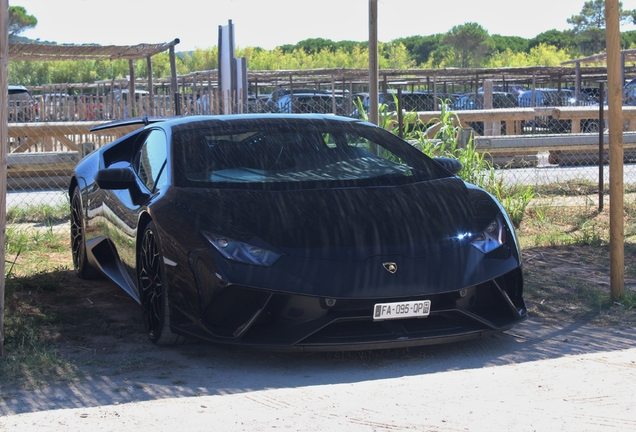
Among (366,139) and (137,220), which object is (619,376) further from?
(137,220)

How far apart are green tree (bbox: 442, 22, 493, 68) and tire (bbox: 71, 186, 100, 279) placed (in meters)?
85.6

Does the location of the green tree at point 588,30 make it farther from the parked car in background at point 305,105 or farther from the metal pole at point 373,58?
the metal pole at point 373,58

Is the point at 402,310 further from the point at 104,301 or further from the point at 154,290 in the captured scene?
the point at 104,301

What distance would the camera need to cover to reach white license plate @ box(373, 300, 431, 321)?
12.8 ft

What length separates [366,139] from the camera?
17.8 ft

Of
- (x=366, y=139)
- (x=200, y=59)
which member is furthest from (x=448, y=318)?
(x=200, y=59)

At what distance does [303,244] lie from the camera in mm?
4023

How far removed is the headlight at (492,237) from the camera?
4.24 m

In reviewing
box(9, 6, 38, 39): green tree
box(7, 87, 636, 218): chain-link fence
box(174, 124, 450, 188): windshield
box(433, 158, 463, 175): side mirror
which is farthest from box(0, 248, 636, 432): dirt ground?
box(9, 6, 38, 39): green tree

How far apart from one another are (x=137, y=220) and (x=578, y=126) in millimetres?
13229

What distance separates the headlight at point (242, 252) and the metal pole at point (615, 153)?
8.33ft

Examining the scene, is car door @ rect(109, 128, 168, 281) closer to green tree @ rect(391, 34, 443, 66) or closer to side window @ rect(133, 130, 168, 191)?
side window @ rect(133, 130, 168, 191)

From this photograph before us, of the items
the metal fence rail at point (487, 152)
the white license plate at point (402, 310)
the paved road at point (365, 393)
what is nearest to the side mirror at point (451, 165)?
the paved road at point (365, 393)

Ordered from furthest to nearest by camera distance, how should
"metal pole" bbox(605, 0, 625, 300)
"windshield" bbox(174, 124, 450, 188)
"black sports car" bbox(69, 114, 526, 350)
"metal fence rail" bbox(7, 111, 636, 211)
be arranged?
"metal fence rail" bbox(7, 111, 636, 211) → "metal pole" bbox(605, 0, 625, 300) → "windshield" bbox(174, 124, 450, 188) → "black sports car" bbox(69, 114, 526, 350)
